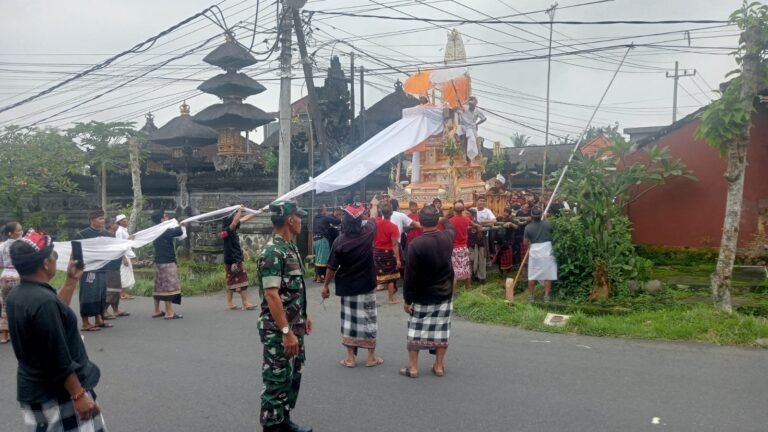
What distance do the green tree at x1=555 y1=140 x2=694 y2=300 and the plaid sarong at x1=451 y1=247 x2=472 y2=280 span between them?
1.69 meters

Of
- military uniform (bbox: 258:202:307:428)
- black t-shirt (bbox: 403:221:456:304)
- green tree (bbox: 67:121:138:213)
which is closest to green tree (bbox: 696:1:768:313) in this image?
black t-shirt (bbox: 403:221:456:304)

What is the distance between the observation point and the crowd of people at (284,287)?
341 cm

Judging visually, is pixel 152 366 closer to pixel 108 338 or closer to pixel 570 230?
pixel 108 338

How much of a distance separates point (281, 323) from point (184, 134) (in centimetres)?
2148

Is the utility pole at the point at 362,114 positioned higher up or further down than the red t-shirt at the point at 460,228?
higher up

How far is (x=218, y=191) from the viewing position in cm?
1844

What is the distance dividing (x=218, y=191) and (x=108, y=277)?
866cm

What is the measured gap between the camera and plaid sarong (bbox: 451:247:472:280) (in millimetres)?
11148

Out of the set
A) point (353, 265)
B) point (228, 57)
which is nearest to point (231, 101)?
point (228, 57)

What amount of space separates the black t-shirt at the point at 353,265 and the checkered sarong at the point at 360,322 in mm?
100

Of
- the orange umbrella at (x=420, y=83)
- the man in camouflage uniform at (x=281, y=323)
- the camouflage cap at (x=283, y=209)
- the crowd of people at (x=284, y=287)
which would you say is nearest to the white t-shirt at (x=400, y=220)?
the crowd of people at (x=284, y=287)

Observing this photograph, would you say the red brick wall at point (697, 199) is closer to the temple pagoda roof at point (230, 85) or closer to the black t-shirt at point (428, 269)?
the black t-shirt at point (428, 269)

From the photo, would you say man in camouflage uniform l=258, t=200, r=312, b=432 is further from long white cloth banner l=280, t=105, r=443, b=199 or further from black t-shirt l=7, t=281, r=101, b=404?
long white cloth banner l=280, t=105, r=443, b=199

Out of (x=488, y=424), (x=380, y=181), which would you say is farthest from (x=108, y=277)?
(x=380, y=181)
